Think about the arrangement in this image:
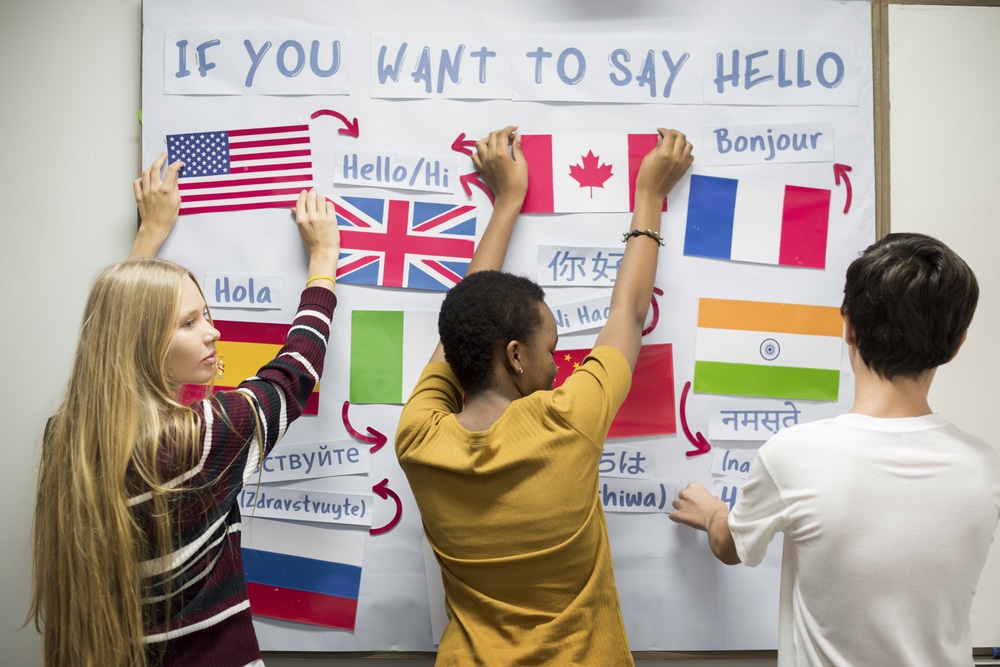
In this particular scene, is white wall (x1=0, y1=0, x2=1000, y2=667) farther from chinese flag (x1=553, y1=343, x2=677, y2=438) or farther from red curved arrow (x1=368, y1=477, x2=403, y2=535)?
chinese flag (x1=553, y1=343, x2=677, y2=438)

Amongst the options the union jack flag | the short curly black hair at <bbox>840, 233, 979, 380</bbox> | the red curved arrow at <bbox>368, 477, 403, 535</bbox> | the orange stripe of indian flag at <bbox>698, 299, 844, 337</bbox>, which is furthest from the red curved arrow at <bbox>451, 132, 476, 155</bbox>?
the short curly black hair at <bbox>840, 233, 979, 380</bbox>

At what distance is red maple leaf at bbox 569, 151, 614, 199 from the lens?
1336mm

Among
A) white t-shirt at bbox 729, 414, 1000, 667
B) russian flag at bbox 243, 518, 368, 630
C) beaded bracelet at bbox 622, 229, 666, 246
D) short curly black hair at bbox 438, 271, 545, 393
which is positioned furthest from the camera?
russian flag at bbox 243, 518, 368, 630

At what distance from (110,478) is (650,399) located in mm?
888

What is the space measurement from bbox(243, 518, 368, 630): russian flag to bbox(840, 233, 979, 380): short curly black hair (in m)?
0.93

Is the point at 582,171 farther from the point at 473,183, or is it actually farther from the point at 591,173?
the point at 473,183

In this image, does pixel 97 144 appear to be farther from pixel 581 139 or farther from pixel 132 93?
pixel 581 139

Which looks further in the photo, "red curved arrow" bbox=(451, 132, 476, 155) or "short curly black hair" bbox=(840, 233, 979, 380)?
"red curved arrow" bbox=(451, 132, 476, 155)

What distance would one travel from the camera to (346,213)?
52.7 inches

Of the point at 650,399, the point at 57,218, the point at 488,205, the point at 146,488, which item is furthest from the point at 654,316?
the point at 57,218

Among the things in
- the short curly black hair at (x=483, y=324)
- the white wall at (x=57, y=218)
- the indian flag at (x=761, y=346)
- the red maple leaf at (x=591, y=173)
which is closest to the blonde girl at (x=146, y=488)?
the short curly black hair at (x=483, y=324)

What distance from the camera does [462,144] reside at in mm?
1344

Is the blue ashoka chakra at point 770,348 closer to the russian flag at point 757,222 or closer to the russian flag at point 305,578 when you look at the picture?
the russian flag at point 757,222

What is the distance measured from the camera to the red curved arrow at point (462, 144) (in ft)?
4.41
